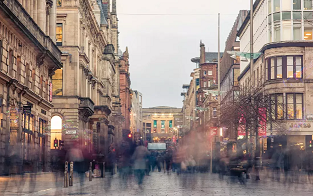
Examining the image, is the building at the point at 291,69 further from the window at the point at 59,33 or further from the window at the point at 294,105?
the window at the point at 59,33

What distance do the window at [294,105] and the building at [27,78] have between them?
82.6ft

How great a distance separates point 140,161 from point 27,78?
43.5 ft

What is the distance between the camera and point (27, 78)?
35.2 meters

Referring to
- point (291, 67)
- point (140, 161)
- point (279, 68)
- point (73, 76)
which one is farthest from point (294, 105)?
point (140, 161)

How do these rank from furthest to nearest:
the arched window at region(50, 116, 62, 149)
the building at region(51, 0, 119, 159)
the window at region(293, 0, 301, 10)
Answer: the window at region(293, 0, 301, 10) → the arched window at region(50, 116, 62, 149) → the building at region(51, 0, 119, 159)

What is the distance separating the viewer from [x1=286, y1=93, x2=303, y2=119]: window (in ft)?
189

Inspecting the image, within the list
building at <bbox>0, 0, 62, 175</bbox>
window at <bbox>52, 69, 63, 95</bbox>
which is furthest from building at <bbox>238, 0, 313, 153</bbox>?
building at <bbox>0, 0, 62, 175</bbox>

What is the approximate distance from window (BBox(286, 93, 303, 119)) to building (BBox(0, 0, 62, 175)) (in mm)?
25184

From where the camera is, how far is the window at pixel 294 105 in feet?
189

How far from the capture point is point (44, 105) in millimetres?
40562

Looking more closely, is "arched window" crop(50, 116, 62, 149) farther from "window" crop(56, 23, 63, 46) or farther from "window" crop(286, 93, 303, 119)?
"window" crop(286, 93, 303, 119)

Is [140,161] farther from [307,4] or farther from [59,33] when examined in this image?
[307,4]

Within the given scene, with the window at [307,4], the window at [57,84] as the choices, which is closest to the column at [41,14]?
the window at [57,84]

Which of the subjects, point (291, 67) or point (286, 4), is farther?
point (286, 4)
